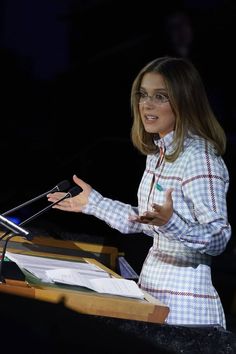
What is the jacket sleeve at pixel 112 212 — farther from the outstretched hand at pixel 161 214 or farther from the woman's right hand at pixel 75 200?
the outstretched hand at pixel 161 214

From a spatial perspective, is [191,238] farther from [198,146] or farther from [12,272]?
[12,272]

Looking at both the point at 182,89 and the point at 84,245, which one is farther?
the point at 84,245

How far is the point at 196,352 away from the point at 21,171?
7.93 ft

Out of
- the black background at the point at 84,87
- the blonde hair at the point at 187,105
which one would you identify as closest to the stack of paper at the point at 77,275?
the blonde hair at the point at 187,105

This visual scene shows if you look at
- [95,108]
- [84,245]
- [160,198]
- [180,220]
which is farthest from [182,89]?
[95,108]

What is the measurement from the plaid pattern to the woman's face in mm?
63

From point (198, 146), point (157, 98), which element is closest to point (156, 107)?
point (157, 98)

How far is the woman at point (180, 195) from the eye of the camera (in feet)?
8.44

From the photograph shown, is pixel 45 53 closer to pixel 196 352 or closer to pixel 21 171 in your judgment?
pixel 21 171

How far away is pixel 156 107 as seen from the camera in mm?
2877

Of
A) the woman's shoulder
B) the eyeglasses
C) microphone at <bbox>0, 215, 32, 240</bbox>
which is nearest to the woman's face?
the eyeglasses

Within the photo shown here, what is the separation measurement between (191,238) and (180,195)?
221 millimetres

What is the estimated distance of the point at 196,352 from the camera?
227 centimetres

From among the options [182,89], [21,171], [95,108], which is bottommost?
[21,171]
